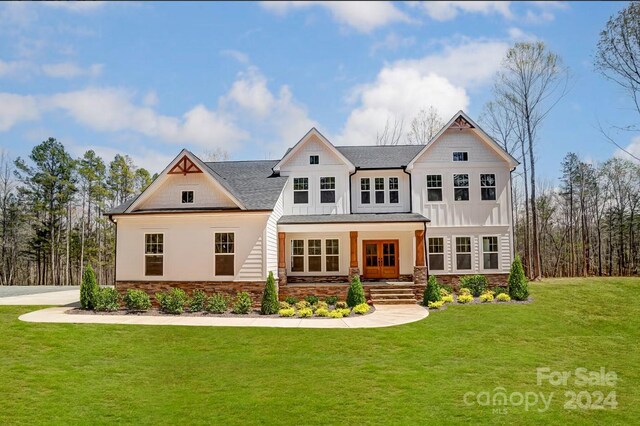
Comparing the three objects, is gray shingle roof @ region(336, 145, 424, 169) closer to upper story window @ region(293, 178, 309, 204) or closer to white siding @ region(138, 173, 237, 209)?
upper story window @ region(293, 178, 309, 204)

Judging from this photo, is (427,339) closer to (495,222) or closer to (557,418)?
(557,418)

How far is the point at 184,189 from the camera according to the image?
67.7 ft

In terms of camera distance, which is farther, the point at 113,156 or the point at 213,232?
the point at 113,156

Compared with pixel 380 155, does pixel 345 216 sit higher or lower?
lower

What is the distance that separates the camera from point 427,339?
44.0 ft

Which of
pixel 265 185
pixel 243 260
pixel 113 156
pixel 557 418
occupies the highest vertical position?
pixel 113 156

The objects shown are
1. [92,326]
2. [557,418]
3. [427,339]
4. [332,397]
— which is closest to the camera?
[557,418]

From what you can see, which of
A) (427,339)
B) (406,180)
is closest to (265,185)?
(406,180)

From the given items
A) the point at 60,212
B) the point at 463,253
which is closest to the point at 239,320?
the point at 463,253

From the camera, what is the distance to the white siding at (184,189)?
66.8ft

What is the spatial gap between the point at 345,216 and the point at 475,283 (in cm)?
687

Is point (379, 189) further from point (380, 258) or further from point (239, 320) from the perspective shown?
point (239, 320)

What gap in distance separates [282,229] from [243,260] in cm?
288

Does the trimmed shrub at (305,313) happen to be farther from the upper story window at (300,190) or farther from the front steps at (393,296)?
the upper story window at (300,190)
